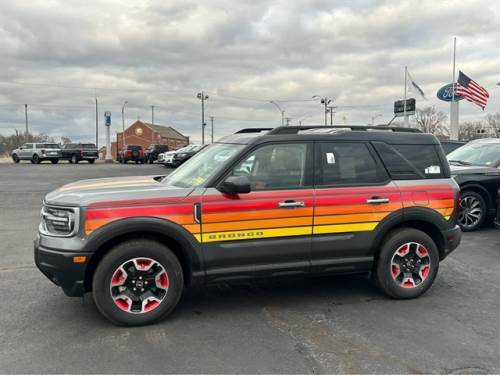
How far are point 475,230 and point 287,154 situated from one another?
18.7 ft

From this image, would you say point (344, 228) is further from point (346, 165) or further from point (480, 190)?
point (480, 190)

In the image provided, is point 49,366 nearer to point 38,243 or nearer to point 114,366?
point 114,366

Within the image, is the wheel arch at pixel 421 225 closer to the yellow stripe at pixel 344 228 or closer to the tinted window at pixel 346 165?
the yellow stripe at pixel 344 228

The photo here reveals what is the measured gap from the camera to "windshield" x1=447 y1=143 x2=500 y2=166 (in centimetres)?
903

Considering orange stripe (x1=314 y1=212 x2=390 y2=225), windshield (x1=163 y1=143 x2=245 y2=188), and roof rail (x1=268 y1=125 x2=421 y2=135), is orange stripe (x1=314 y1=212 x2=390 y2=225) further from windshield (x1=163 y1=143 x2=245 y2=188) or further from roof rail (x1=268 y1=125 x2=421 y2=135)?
windshield (x1=163 y1=143 x2=245 y2=188)

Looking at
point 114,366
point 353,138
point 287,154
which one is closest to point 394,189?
point 353,138

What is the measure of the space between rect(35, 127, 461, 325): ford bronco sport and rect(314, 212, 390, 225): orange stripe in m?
0.01

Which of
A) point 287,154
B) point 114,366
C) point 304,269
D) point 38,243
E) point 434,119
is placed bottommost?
point 114,366

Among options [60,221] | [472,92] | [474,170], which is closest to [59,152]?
[472,92]

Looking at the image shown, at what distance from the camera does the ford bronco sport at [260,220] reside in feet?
13.0

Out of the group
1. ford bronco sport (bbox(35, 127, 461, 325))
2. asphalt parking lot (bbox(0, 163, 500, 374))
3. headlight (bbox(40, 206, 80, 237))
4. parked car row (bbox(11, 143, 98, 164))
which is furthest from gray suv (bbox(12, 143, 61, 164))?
headlight (bbox(40, 206, 80, 237))

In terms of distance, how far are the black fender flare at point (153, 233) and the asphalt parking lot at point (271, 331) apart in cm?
59

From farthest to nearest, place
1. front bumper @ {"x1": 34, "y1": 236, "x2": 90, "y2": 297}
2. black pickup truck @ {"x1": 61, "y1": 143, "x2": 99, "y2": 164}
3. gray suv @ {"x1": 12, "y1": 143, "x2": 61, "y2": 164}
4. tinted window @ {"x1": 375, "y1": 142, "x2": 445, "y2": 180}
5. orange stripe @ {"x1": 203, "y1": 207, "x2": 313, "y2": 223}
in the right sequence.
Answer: black pickup truck @ {"x1": 61, "y1": 143, "x2": 99, "y2": 164} < gray suv @ {"x1": 12, "y1": 143, "x2": 61, "y2": 164} < tinted window @ {"x1": 375, "y1": 142, "x2": 445, "y2": 180} < orange stripe @ {"x1": 203, "y1": 207, "x2": 313, "y2": 223} < front bumper @ {"x1": 34, "y1": 236, "x2": 90, "y2": 297}

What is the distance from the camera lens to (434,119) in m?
82.0
